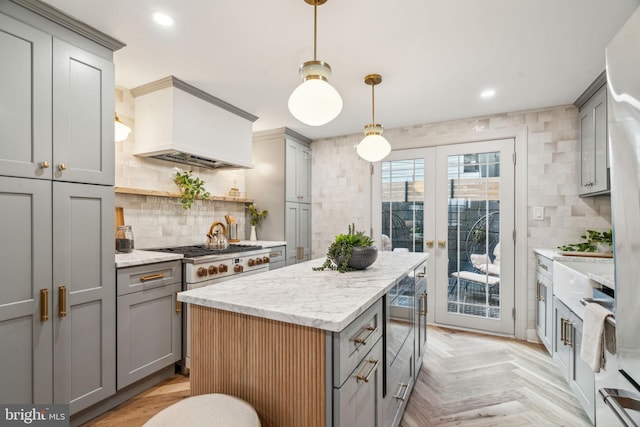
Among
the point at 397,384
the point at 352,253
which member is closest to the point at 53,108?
the point at 352,253

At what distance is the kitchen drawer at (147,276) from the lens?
6.70 ft

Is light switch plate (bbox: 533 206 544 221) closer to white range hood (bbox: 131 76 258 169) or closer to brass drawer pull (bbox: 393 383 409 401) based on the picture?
brass drawer pull (bbox: 393 383 409 401)

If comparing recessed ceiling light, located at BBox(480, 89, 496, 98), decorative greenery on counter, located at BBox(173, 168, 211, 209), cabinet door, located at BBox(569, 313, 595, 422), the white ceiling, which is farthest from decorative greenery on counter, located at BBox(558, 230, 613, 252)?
decorative greenery on counter, located at BBox(173, 168, 211, 209)

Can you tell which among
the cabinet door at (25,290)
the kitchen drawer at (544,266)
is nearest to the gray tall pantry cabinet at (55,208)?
the cabinet door at (25,290)

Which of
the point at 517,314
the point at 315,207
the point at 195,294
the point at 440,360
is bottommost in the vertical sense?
the point at 440,360

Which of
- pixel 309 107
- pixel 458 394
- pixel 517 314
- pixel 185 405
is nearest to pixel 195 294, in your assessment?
pixel 185 405

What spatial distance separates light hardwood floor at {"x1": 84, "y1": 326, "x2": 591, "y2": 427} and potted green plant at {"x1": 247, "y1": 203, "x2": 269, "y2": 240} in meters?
1.89

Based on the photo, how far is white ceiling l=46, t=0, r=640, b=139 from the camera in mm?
1690

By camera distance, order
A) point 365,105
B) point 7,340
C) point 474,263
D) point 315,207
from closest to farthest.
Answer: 1. point 7,340
2. point 365,105
3. point 474,263
4. point 315,207

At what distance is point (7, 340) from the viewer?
1523 millimetres

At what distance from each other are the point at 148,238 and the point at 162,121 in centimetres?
109

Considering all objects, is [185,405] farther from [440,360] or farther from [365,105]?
[365,105]

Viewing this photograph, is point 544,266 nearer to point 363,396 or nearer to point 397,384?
point 397,384

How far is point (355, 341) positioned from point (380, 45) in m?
1.87
